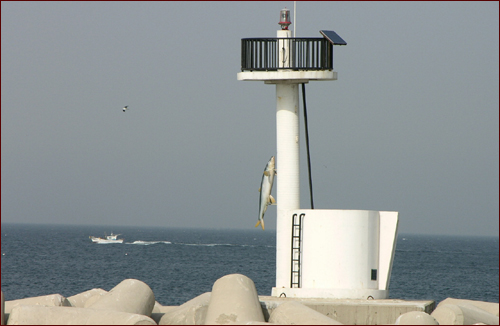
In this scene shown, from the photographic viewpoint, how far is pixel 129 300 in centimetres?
1469

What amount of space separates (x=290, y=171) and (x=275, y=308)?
119 inches

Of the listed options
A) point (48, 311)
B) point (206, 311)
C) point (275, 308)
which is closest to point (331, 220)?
point (275, 308)

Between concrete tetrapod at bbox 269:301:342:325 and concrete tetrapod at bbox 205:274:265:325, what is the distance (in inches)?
10.9

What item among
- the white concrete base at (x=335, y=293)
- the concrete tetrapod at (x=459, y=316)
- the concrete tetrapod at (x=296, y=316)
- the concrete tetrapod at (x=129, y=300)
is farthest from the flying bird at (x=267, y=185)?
the concrete tetrapod at (x=459, y=316)

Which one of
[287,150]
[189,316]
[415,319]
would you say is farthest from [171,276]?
[415,319]

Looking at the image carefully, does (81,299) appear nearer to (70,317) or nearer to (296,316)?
(70,317)

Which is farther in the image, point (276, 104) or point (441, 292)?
point (441, 292)

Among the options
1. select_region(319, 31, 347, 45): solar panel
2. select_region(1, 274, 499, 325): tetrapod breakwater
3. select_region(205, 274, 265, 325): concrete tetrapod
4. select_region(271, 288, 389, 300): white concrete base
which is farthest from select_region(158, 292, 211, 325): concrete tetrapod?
select_region(319, 31, 347, 45): solar panel

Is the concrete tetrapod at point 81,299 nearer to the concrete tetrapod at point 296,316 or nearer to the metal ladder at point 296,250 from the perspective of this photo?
the metal ladder at point 296,250

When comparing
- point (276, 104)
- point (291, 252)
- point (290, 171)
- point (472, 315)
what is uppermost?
point (276, 104)

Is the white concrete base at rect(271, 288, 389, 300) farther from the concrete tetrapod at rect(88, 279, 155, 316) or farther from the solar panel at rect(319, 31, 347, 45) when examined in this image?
the solar panel at rect(319, 31, 347, 45)

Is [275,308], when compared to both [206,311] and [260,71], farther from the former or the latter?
[260,71]

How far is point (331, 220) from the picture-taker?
50.5ft

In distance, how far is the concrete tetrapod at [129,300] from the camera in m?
14.4
